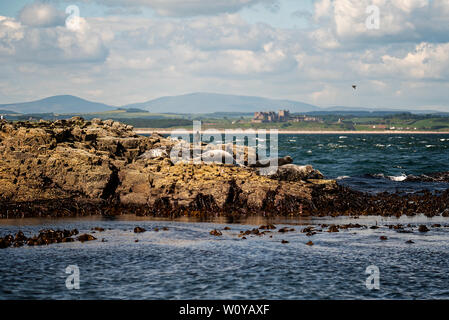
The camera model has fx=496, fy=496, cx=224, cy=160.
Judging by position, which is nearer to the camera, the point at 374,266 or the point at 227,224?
the point at 374,266

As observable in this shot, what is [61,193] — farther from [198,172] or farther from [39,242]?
[39,242]

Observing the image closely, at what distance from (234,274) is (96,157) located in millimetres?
18042

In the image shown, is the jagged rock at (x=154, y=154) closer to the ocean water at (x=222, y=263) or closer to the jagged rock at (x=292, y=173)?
the jagged rock at (x=292, y=173)

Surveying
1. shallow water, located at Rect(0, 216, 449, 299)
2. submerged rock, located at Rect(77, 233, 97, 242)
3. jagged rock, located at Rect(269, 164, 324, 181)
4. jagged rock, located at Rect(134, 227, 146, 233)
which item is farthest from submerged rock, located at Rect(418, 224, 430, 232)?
submerged rock, located at Rect(77, 233, 97, 242)

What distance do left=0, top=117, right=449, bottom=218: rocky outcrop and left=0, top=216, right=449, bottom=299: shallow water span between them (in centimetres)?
524

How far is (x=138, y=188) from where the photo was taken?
30781mm

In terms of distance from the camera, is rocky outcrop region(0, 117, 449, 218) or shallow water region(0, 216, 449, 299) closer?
shallow water region(0, 216, 449, 299)

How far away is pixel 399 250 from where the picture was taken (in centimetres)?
1914

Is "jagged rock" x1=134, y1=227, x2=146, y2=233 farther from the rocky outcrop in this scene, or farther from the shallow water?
the rocky outcrop

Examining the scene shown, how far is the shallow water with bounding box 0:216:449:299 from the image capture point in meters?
13.4

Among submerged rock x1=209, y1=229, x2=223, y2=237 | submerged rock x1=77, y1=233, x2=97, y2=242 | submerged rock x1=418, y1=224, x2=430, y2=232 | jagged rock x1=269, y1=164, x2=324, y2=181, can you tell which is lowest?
submerged rock x1=418, y1=224, x2=430, y2=232
